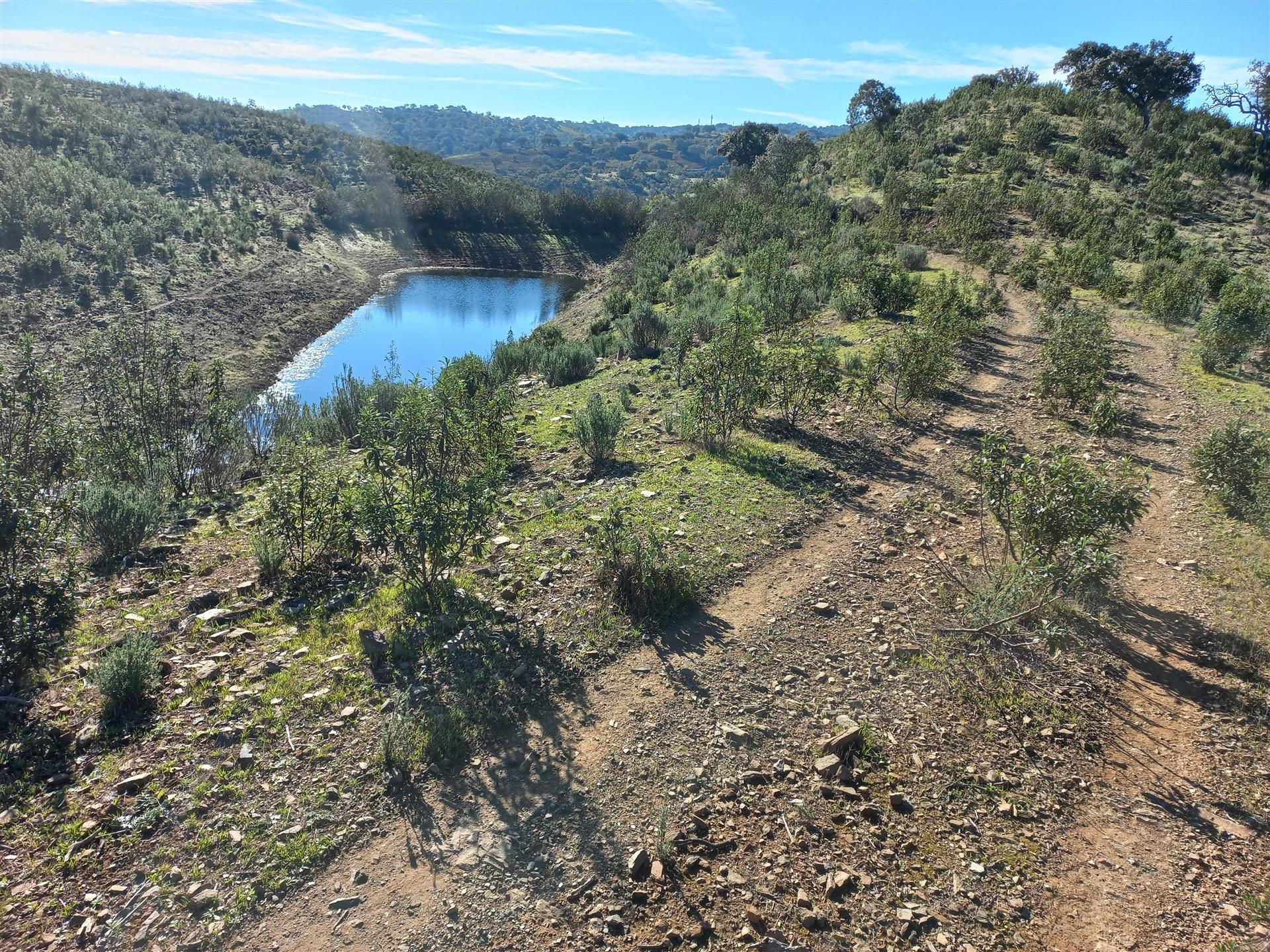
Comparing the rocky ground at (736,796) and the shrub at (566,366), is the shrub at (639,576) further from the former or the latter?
the shrub at (566,366)

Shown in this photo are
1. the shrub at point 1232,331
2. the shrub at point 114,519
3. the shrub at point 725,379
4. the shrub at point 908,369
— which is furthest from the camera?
the shrub at point 1232,331

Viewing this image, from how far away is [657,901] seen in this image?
14.1 feet

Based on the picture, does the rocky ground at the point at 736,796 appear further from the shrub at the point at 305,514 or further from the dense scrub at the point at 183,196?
the dense scrub at the point at 183,196

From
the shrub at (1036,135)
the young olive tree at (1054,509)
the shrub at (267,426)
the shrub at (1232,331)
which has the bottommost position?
the shrub at (267,426)

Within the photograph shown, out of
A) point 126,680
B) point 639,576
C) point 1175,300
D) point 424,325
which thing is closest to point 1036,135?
point 1175,300

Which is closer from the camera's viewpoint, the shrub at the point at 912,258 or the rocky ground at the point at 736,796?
the rocky ground at the point at 736,796

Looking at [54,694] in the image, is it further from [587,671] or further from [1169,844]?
[1169,844]

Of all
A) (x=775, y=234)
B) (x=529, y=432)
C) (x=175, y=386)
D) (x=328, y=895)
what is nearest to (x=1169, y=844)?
(x=328, y=895)

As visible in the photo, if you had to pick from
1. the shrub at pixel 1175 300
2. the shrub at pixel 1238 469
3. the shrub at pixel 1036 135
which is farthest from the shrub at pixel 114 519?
the shrub at pixel 1036 135

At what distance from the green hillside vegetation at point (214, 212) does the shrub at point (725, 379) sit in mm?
20275

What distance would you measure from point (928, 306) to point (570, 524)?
982cm

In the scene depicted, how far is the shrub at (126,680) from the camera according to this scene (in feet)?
18.1

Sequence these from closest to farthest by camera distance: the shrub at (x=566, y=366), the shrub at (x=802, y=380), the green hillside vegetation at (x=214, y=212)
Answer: the shrub at (x=802, y=380)
the shrub at (x=566, y=366)
the green hillside vegetation at (x=214, y=212)

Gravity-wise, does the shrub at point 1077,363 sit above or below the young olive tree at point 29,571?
above
